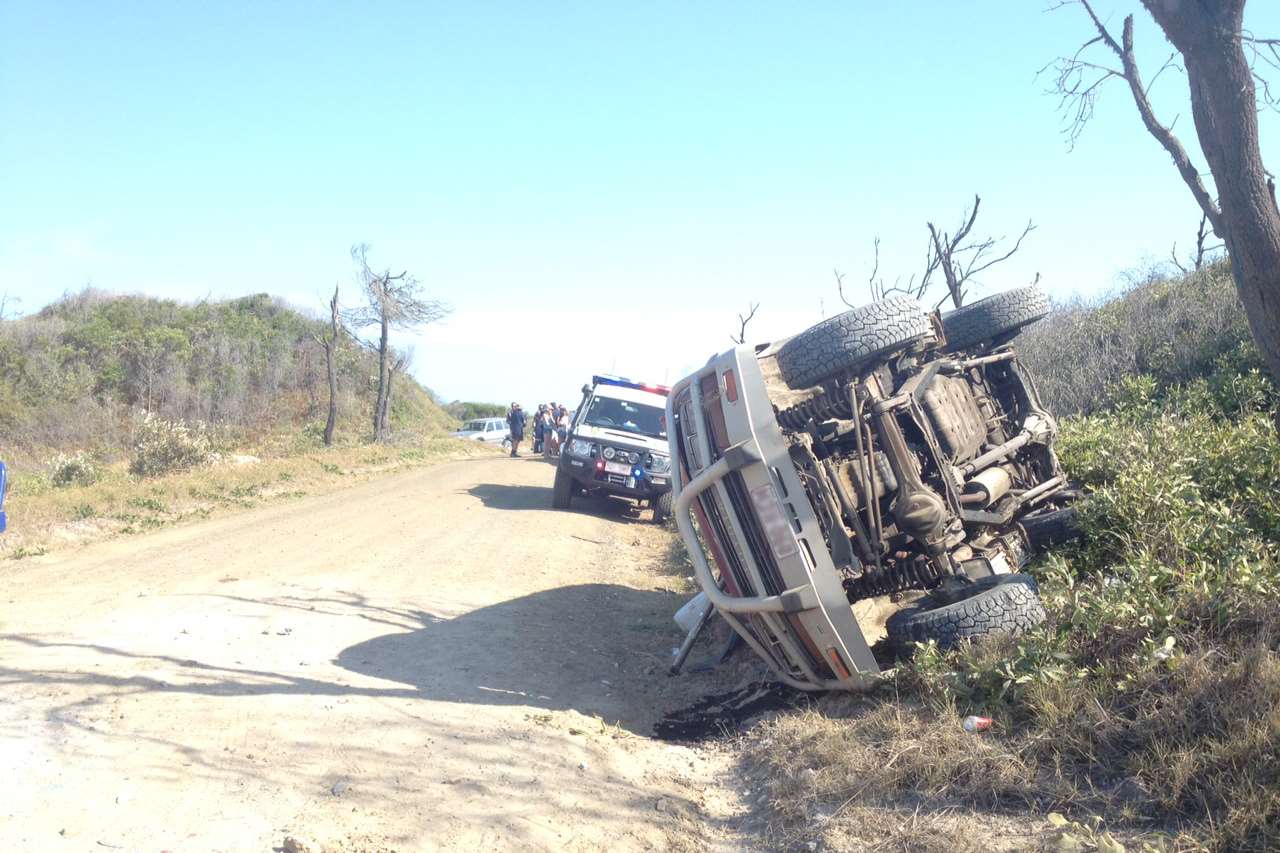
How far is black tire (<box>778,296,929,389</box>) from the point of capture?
5.57 m

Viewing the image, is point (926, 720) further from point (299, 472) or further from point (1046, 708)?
point (299, 472)

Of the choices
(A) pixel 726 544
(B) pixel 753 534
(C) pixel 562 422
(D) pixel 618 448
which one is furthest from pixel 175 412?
(B) pixel 753 534

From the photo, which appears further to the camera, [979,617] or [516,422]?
[516,422]

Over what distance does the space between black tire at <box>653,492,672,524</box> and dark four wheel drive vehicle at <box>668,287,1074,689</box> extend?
8703mm

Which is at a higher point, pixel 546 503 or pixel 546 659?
→ pixel 546 503

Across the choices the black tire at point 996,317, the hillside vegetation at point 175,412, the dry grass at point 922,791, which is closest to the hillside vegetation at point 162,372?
the hillside vegetation at point 175,412

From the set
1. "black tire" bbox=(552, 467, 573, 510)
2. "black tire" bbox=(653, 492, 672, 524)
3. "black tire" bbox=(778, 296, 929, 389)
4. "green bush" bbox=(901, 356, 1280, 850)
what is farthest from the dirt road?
"black tire" bbox=(552, 467, 573, 510)

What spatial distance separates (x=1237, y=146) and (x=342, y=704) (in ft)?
19.8

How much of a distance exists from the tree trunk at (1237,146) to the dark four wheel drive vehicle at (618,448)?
9.80m

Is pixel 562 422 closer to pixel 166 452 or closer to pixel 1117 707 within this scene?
pixel 166 452

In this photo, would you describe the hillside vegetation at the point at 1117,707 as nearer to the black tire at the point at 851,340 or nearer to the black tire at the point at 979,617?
the black tire at the point at 979,617

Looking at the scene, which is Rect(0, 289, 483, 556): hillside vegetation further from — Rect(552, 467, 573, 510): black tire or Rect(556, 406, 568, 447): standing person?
Rect(552, 467, 573, 510): black tire

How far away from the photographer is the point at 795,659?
17.6 ft

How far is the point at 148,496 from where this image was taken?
14555 mm
